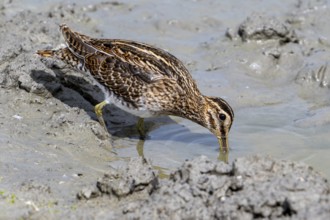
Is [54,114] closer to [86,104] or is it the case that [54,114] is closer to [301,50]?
[86,104]

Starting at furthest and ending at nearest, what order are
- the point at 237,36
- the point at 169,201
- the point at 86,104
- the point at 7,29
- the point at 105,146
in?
the point at 237,36 → the point at 7,29 → the point at 86,104 → the point at 105,146 → the point at 169,201

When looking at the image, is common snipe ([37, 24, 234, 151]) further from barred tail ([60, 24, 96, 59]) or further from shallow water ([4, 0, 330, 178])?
shallow water ([4, 0, 330, 178])

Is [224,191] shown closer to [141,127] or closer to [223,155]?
[223,155]

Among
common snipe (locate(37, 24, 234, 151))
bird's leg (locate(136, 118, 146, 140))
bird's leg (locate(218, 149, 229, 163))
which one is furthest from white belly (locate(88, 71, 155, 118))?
bird's leg (locate(218, 149, 229, 163))

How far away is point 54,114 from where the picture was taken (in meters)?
7.96

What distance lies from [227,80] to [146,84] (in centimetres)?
198

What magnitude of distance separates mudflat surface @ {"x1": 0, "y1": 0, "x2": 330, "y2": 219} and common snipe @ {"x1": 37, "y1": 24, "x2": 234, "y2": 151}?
32 centimetres

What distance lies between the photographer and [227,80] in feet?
31.7

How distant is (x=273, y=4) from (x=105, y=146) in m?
4.95

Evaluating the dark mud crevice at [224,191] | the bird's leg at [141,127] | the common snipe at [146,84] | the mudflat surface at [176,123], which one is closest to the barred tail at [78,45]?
the common snipe at [146,84]

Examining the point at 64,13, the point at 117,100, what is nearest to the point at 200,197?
the point at 117,100

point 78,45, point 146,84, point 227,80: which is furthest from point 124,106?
point 227,80

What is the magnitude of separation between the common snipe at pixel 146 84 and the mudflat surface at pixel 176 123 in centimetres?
32

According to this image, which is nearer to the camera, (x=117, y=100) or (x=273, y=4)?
(x=117, y=100)
